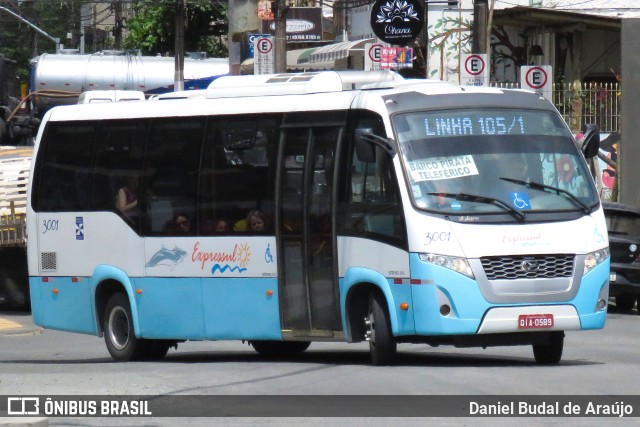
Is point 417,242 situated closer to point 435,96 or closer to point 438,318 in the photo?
point 438,318

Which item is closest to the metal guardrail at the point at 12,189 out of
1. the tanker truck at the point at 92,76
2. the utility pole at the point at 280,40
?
the utility pole at the point at 280,40

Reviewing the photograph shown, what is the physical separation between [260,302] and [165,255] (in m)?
1.50

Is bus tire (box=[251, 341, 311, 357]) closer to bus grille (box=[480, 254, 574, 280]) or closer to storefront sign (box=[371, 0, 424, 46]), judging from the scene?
bus grille (box=[480, 254, 574, 280])

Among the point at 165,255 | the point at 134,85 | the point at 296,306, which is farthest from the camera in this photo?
the point at 134,85

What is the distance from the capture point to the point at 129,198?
615 inches

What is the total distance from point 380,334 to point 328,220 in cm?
132

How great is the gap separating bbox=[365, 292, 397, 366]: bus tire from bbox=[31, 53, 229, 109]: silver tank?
3459 cm

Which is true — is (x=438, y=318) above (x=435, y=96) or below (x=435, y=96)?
below

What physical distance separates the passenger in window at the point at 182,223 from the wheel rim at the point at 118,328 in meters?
1.45

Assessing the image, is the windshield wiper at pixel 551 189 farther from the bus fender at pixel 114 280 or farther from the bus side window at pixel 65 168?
the bus side window at pixel 65 168

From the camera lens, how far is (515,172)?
42.5 feet

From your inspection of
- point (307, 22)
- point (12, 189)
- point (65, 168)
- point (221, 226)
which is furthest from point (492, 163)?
point (307, 22)

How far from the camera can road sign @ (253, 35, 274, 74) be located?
96.7 ft

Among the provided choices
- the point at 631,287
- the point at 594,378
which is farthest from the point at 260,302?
the point at 631,287
